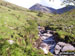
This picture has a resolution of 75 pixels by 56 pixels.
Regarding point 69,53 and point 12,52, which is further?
point 69,53

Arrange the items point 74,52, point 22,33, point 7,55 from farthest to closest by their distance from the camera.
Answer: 1. point 74,52
2. point 22,33
3. point 7,55

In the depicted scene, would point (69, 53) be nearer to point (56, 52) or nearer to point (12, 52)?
point (56, 52)

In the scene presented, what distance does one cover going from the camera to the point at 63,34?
3303 centimetres

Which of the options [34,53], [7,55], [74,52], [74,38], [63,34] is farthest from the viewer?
[63,34]

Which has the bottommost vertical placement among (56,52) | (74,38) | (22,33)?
(56,52)

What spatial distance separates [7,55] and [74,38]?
869 inches

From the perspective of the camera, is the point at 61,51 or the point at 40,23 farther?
the point at 40,23

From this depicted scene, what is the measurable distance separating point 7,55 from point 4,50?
0.64 m

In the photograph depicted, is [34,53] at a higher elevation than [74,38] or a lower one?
higher

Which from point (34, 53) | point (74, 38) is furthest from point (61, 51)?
point (34, 53)

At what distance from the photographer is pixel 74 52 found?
81.1 feet

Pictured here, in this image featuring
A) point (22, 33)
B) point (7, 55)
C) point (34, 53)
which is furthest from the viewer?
point (22, 33)

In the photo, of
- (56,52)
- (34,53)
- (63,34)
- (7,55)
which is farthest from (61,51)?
(7,55)

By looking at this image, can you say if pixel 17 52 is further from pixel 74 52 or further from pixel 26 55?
pixel 74 52
